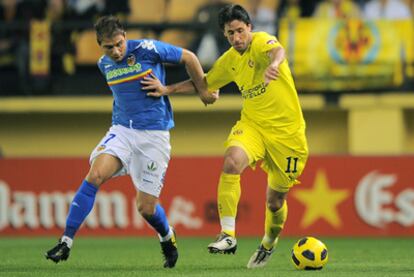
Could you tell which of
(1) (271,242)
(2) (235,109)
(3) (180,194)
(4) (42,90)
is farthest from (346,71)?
(1) (271,242)

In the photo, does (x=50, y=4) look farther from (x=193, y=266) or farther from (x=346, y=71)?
(x=193, y=266)

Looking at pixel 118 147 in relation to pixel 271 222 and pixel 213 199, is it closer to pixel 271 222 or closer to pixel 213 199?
pixel 271 222

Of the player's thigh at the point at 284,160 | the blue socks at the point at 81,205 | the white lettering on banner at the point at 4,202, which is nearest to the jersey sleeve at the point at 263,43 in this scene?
the player's thigh at the point at 284,160

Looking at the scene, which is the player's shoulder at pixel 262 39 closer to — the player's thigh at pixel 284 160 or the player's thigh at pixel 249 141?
the player's thigh at pixel 249 141

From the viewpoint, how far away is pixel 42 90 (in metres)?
19.8

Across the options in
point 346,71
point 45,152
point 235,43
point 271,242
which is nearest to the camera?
point 235,43

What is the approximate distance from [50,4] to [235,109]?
146 inches

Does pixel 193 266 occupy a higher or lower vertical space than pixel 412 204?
higher

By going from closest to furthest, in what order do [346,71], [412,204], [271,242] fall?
[271,242], [412,204], [346,71]

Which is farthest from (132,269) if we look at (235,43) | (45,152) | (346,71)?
(45,152)

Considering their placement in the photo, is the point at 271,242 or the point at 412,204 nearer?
the point at 271,242

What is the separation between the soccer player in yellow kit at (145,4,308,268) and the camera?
9633mm

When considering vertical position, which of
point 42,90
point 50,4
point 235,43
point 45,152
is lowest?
point 45,152

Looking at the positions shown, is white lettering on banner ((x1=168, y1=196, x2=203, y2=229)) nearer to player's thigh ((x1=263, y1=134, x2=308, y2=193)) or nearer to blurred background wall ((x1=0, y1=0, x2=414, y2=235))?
blurred background wall ((x1=0, y1=0, x2=414, y2=235))
